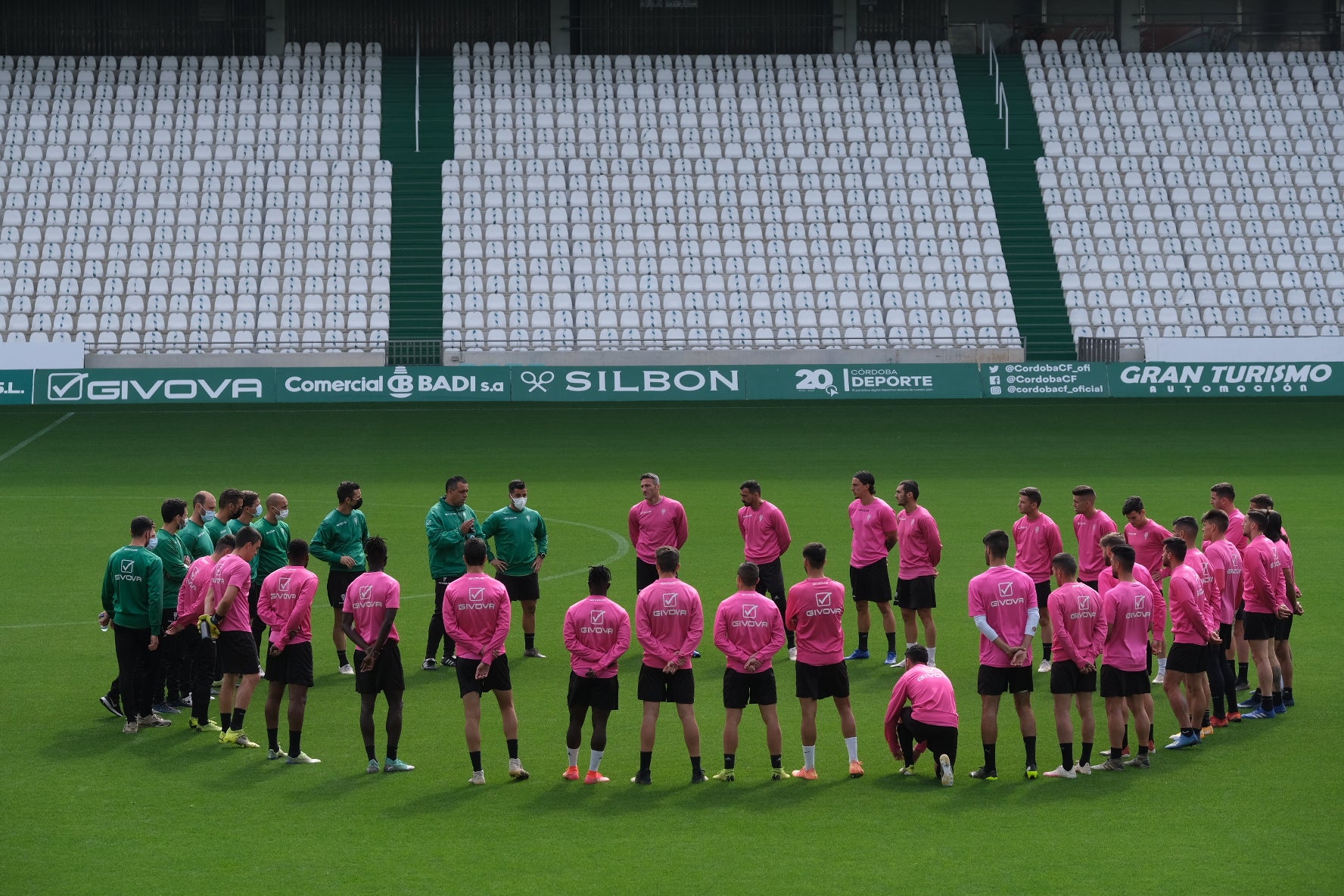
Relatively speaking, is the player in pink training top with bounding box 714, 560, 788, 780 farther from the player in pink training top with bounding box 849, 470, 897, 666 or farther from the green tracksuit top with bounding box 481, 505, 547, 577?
the green tracksuit top with bounding box 481, 505, 547, 577

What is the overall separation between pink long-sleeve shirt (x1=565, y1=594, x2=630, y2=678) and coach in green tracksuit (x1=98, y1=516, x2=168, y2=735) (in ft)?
12.9

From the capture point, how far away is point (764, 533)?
15.2 metres

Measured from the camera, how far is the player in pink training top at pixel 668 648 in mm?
11273

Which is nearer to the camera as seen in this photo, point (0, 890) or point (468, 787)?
point (0, 890)

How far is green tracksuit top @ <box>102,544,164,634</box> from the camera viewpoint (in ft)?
41.3

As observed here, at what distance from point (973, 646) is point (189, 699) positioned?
8.14 metres

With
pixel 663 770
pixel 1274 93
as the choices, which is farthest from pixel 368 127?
pixel 663 770

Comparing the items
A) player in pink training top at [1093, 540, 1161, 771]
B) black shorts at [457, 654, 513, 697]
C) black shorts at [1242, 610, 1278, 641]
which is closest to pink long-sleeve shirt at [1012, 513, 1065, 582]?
black shorts at [1242, 610, 1278, 641]

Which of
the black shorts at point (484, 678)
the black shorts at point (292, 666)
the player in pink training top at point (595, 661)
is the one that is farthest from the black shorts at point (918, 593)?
the black shorts at point (292, 666)

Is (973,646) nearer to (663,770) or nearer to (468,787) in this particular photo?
(663,770)

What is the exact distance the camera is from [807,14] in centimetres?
4672

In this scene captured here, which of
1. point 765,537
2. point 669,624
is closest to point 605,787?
point 669,624

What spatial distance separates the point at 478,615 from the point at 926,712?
3556 mm

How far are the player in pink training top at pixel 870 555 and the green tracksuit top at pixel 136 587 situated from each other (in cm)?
684
